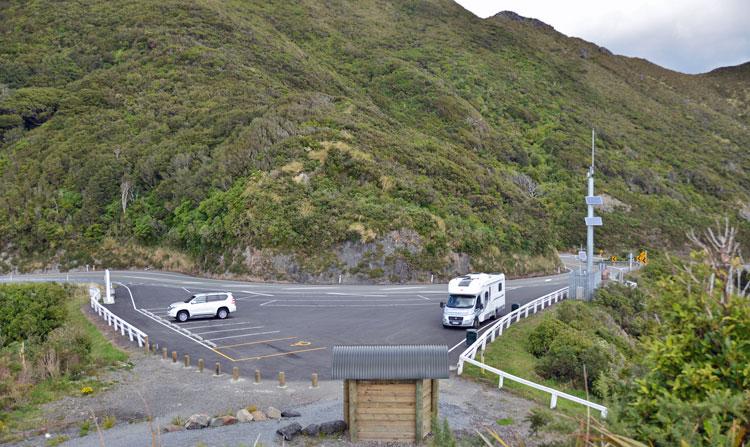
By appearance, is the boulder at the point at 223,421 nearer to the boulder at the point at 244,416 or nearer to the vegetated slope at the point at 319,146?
the boulder at the point at 244,416

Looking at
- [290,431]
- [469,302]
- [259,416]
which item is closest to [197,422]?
[259,416]

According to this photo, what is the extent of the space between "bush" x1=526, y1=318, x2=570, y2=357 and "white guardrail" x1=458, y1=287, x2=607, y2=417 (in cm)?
141

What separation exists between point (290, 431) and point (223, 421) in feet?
7.44

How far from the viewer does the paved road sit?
20781 millimetres

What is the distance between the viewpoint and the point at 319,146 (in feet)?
169

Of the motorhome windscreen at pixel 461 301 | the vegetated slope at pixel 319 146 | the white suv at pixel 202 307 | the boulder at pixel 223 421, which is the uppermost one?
the vegetated slope at pixel 319 146

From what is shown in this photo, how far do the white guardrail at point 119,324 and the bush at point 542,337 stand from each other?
1588cm

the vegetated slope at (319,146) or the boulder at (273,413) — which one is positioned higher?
the vegetated slope at (319,146)

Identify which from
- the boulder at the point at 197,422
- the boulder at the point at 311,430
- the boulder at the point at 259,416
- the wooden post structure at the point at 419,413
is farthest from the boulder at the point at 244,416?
the wooden post structure at the point at 419,413

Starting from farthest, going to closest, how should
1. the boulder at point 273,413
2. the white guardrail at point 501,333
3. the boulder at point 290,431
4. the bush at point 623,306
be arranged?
the bush at point 623,306, the white guardrail at point 501,333, the boulder at point 273,413, the boulder at point 290,431

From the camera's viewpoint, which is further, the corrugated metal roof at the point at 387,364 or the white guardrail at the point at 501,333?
the white guardrail at the point at 501,333

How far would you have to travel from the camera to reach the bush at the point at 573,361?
1920cm

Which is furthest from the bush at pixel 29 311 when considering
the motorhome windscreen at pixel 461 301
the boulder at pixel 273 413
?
the motorhome windscreen at pixel 461 301

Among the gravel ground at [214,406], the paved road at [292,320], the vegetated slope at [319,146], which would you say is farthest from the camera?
the vegetated slope at [319,146]
